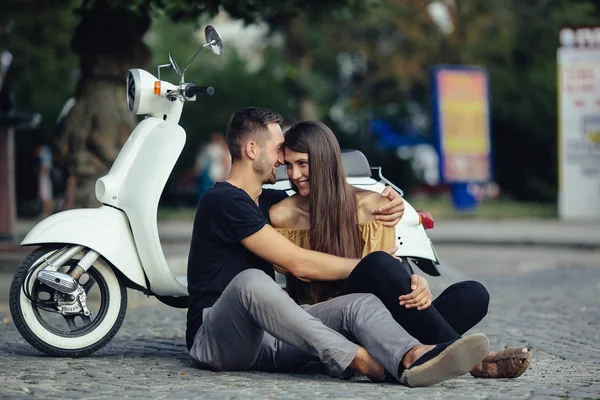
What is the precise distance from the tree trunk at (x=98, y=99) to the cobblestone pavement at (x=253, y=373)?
91.2 inches

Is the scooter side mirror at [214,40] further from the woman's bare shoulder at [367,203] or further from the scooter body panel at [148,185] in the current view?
the woman's bare shoulder at [367,203]

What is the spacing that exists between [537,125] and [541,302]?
23.4m

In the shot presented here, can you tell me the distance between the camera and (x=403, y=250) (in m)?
6.92

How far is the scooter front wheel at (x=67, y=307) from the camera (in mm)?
6086

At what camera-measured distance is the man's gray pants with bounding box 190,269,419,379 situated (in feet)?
17.2

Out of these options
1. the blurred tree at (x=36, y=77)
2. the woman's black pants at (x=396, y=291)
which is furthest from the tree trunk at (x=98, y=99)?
the blurred tree at (x=36, y=77)

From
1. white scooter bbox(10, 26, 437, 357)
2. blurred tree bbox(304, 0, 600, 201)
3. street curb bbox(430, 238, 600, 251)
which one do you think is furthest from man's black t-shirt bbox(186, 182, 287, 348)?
blurred tree bbox(304, 0, 600, 201)

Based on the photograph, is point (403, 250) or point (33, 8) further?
point (33, 8)

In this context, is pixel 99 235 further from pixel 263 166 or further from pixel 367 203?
pixel 367 203

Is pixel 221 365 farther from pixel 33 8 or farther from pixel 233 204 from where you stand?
pixel 33 8

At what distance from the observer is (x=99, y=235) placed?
6191 mm

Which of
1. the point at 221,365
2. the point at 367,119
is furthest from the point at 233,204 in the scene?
the point at 367,119

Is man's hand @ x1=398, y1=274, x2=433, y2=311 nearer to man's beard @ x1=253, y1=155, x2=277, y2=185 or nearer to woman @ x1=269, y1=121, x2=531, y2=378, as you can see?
woman @ x1=269, y1=121, x2=531, y2=378

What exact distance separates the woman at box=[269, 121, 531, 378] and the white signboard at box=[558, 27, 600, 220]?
19.3m
